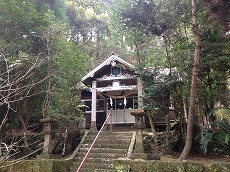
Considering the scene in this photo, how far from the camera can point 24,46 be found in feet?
36.4

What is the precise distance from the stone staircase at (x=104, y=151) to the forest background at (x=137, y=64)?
4.49 feet

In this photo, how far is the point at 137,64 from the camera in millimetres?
11008

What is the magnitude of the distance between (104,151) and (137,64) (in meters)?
4.66

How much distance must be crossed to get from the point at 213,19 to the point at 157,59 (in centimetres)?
299

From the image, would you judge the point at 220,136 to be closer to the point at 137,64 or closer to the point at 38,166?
the point at 137,64

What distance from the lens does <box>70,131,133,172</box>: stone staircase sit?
25.8 feet

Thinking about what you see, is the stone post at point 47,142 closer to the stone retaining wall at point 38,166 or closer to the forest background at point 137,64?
the stone retaining wall at point 38,166

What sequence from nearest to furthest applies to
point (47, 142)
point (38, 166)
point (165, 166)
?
point (165, 166) → point (38, 166) → point (47, 142)

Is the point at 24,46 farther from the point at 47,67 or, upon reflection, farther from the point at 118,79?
the point at 118,79

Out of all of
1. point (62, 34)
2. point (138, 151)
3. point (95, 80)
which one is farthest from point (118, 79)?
point (138, 151)

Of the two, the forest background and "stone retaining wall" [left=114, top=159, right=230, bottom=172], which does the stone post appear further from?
"stone retaining wall" [left=114, top=159, right=230, bottom=172]

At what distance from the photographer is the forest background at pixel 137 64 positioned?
848 centimetres

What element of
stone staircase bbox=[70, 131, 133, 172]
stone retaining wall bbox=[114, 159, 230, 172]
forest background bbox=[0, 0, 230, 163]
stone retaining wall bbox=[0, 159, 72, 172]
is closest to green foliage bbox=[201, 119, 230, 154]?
forest background bbox=[0, 0, 230, 163]

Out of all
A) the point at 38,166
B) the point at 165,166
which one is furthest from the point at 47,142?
the point at 165,166
